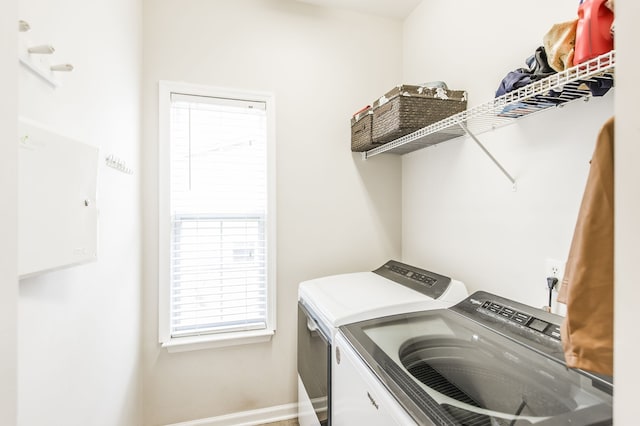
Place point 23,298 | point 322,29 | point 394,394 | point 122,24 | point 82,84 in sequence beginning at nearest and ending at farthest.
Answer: point 23,298
point 394,394
point 82,84
point 122,24
point 322,29

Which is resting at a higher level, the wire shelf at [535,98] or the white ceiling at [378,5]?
the white ceiling at [378,5]

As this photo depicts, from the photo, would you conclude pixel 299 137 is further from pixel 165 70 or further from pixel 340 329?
pixel 340 329

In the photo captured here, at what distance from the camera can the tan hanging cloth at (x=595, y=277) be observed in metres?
0.39

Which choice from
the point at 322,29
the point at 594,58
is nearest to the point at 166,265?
the point at 322,29

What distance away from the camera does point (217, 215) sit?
1975mm

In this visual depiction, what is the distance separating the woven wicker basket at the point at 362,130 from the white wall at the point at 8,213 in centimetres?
165

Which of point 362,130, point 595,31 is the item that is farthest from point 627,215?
point 362,130

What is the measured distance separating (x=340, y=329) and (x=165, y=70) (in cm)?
181

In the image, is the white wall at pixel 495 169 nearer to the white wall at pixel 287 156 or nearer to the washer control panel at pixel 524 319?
the washer control panel at pixel 524 319

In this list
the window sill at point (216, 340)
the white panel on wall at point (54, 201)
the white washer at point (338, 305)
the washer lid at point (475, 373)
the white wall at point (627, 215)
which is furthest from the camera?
the window sill at point (216, 340)

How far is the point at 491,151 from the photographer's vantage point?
4.97 feet

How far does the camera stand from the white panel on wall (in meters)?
0.64

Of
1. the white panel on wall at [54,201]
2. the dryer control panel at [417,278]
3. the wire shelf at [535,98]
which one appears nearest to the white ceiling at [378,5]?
the wire shelf at [535,98]

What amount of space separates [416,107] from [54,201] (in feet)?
5.03
